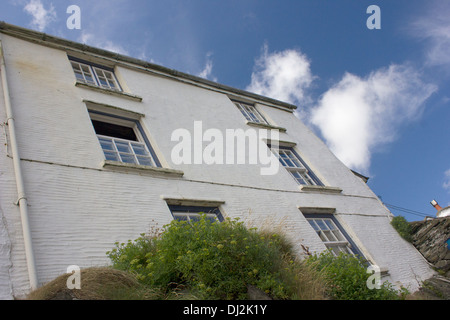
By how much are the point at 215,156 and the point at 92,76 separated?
4688mm

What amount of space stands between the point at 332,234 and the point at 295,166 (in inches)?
119

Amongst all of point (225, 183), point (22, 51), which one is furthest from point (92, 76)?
point (225, 183)

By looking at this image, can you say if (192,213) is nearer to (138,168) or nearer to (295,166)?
(138,168)

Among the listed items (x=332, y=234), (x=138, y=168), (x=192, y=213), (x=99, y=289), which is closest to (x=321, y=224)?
(x=332, y=234)

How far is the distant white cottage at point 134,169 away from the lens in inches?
198

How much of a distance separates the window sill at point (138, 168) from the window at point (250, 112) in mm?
6149

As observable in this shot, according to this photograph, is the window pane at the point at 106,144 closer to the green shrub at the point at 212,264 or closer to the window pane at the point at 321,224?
the green shrub at the point at 212,264

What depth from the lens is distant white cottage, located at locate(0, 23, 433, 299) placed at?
5.02 metres

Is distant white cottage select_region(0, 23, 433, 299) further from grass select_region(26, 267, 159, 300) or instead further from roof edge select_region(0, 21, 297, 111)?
grass select_region(26, 267, 159, 300)

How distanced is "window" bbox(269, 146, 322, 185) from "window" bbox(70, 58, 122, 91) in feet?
19.2

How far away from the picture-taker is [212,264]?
4.22 m

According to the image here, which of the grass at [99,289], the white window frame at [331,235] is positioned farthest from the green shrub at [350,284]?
the white window frame at [331,235]

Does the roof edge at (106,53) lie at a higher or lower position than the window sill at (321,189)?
higher
